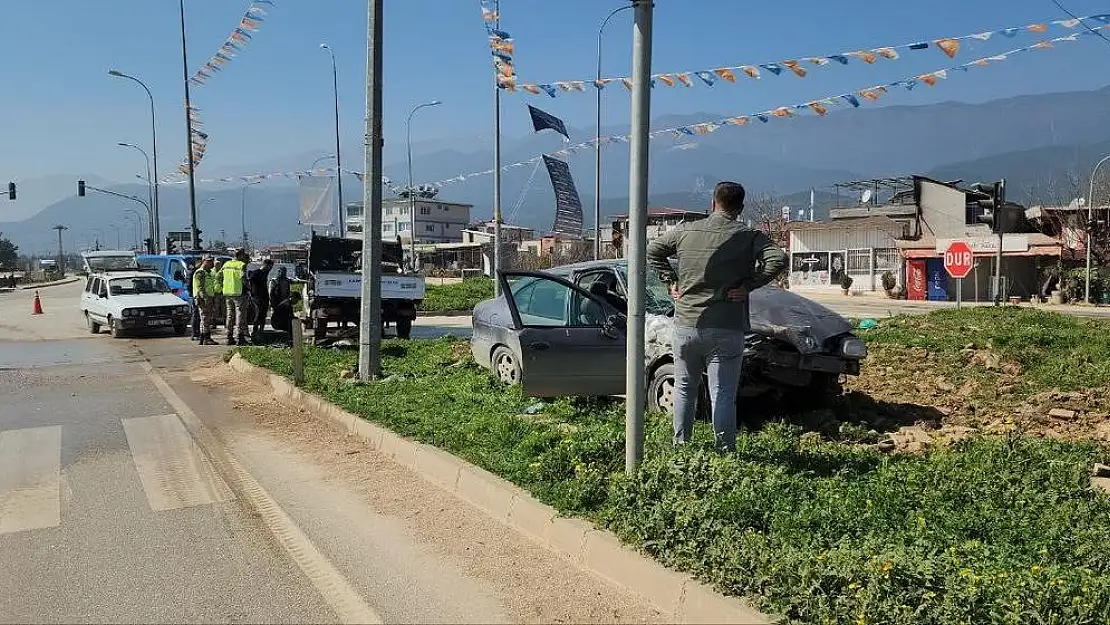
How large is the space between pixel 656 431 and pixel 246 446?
3.85 m

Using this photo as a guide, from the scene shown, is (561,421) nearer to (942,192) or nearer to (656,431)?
(656,431)

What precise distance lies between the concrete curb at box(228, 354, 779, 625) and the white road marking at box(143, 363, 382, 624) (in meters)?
1.08

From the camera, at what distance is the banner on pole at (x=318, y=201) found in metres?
27.4

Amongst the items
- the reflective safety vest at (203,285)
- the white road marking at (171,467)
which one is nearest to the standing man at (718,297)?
the white road marking at (171,467)

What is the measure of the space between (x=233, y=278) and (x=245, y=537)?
38.2 ft

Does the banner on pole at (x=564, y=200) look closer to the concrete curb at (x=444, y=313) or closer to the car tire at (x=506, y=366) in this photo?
the concrete curb at (x=444, y=313)

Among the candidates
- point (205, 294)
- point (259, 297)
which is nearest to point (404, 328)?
point (259, 297)

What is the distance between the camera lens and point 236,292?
15.8m

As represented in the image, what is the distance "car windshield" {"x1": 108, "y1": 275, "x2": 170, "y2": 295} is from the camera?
1964 cm

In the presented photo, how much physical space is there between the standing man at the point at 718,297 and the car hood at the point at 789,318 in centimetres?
210

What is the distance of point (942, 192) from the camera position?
44.5 m

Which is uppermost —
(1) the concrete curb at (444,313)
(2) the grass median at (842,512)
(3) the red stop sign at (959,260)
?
(3) the red stop sign at (959,260)

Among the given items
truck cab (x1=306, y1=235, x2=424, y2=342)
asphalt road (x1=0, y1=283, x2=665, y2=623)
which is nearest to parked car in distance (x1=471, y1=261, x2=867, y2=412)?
asphalt road (x1=0, y1=283, x2=665, y2=623)

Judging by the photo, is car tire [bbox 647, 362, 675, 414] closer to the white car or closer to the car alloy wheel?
the car alloy wheel
